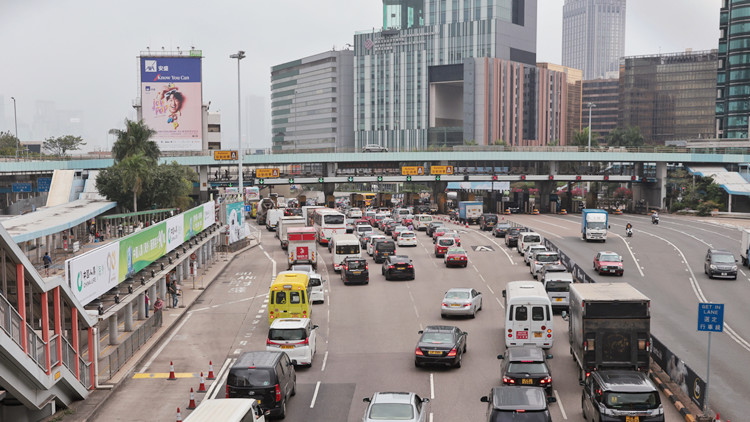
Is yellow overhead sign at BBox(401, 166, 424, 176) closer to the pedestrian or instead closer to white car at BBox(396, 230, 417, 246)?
white car at BBox(396, 230, 417, 246)

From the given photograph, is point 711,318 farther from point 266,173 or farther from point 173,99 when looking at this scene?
point 266,173

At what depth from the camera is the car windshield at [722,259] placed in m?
43.8

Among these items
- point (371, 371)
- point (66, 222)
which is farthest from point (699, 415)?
point (66, 222)

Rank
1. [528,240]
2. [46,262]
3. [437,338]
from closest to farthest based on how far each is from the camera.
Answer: [46,262] < [437,338] < [528,240]

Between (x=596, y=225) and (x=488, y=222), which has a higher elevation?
(x=596, y=225)

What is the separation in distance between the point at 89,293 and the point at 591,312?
14723 mm

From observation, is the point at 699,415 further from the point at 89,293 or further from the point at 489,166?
the point at 489,166

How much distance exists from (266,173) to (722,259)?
63.8m

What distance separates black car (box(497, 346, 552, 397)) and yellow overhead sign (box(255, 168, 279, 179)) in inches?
3095

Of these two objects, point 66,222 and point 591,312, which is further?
point 66,222

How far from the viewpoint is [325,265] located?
53.1 metres

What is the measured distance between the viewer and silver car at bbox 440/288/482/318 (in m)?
32.4

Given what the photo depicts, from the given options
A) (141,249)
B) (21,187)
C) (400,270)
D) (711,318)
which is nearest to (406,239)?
(400,270)

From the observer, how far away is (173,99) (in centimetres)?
9225
